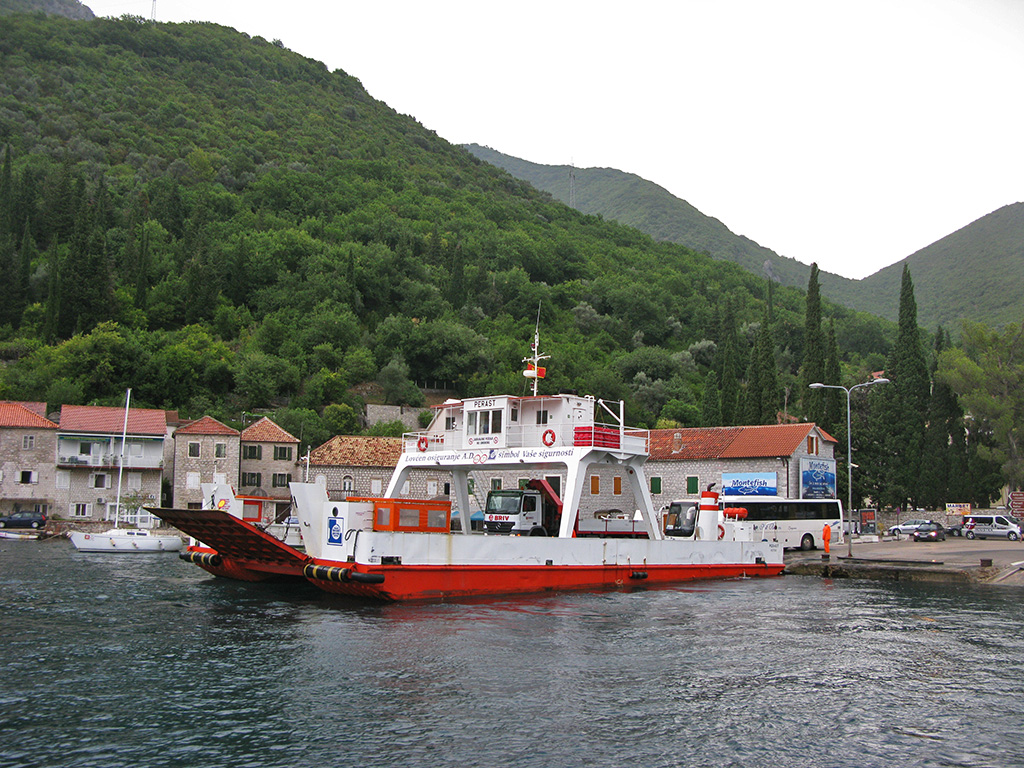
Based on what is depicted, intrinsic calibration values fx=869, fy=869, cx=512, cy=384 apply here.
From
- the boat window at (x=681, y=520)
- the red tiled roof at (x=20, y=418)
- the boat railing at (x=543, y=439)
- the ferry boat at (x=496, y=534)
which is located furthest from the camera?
the red tiled roof at (x=20, y=418)

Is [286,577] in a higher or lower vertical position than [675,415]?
lower

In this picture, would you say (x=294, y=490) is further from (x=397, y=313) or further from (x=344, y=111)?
(x=344, y=111)

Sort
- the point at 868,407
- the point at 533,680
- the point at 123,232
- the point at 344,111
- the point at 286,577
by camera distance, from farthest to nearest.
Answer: the point at 344,111 → the point at 123,232 → the point at 868,407 → the point at 286,577 → the point at 533,680

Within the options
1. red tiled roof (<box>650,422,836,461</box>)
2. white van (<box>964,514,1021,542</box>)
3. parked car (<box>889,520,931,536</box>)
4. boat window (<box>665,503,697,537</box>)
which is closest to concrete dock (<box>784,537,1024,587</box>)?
boat window (<box>665,503,697,537</box>)

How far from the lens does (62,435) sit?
51.8 meters

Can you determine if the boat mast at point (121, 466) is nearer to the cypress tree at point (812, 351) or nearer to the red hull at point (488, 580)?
the red hull at point (488, 580)

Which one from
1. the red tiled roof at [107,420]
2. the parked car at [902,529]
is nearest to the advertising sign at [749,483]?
the parked car at [902,529]

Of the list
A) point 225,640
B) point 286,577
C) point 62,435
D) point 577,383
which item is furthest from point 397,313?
point 225,640

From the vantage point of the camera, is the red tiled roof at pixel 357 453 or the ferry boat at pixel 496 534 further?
the red tiled roof at pixel 357 453

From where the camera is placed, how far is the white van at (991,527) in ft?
151

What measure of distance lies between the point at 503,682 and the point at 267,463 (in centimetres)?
4636

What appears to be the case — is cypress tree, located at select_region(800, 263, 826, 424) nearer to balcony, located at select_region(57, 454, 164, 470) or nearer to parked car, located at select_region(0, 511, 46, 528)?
balcony, located at select_region(57, 454, 164, 470)

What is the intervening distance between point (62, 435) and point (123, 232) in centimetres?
4339

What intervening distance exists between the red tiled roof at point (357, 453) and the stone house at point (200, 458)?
500cm
